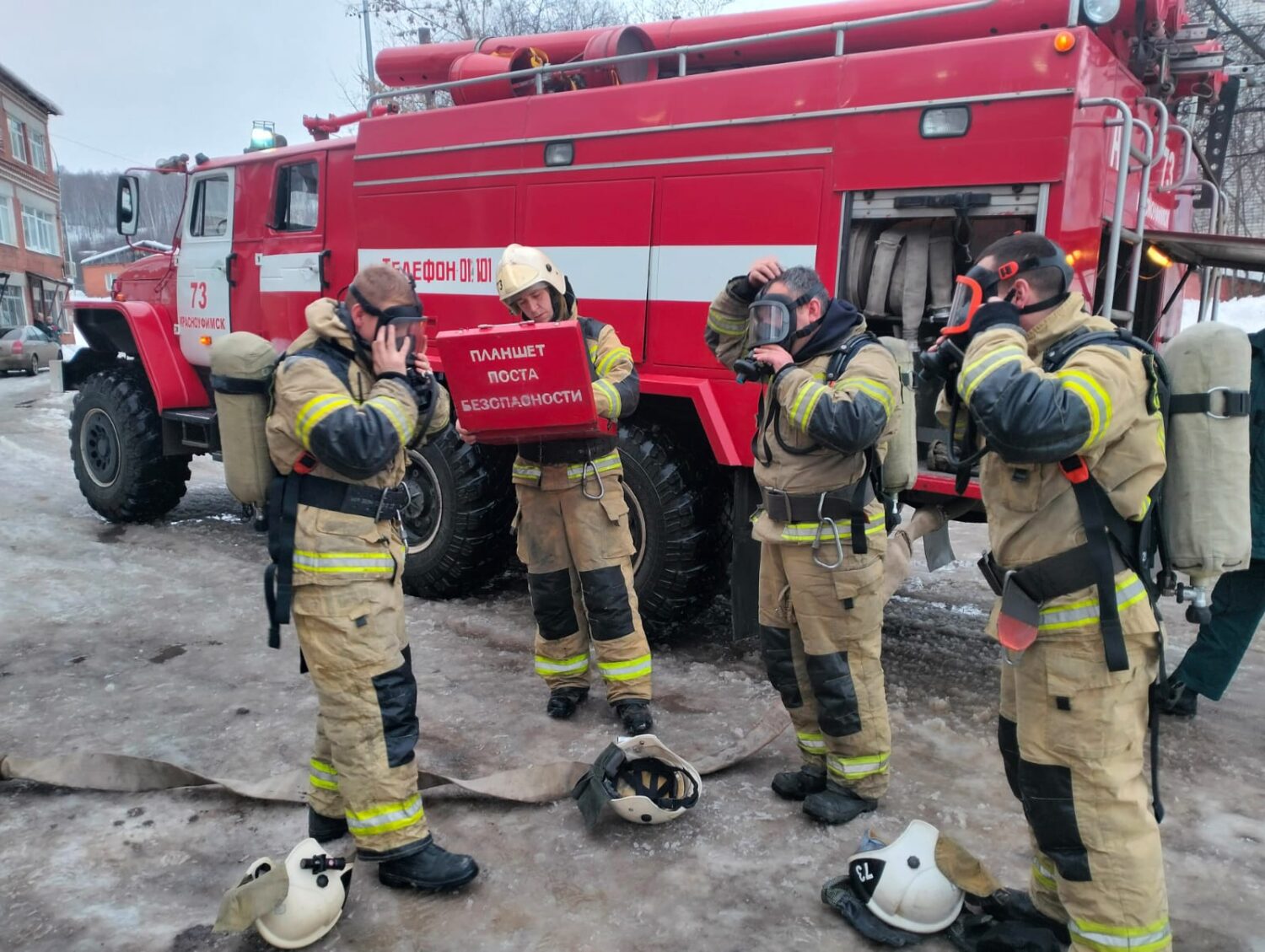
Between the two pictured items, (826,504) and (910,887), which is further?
(826,504)

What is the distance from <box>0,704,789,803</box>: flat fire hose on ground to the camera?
122 inches

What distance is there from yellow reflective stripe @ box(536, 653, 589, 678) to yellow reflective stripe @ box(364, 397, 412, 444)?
1.67 m

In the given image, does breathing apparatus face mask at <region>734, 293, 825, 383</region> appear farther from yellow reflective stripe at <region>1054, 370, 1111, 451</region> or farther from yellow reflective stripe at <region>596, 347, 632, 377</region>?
yellow reflective stripe at <region>1054, 370, 1111, 451</region>

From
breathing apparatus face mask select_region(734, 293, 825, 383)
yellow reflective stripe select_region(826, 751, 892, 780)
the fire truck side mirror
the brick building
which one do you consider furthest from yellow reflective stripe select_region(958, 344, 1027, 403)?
the brick building

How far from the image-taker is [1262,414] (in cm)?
354

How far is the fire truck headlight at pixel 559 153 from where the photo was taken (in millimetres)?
4523

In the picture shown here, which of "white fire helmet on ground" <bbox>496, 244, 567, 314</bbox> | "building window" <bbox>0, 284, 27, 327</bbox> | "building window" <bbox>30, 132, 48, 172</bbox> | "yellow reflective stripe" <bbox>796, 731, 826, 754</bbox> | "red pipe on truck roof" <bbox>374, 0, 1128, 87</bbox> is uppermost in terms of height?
"building window" <bbox>30, 132, 48, 172</bbox>

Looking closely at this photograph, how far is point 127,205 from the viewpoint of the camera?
6.46 metres

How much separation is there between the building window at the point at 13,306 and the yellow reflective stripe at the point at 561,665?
37.6 metres

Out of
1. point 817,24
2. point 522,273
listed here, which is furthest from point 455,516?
point 817,24

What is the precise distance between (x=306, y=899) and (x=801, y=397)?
6.56 ft

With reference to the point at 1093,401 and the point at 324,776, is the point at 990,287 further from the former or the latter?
the point at 324,776

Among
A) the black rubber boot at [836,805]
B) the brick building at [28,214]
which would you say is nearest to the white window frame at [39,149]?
the brick building at [28,214]

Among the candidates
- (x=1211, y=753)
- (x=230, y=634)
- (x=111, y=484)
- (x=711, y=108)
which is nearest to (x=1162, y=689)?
(x=1211, y=753)
